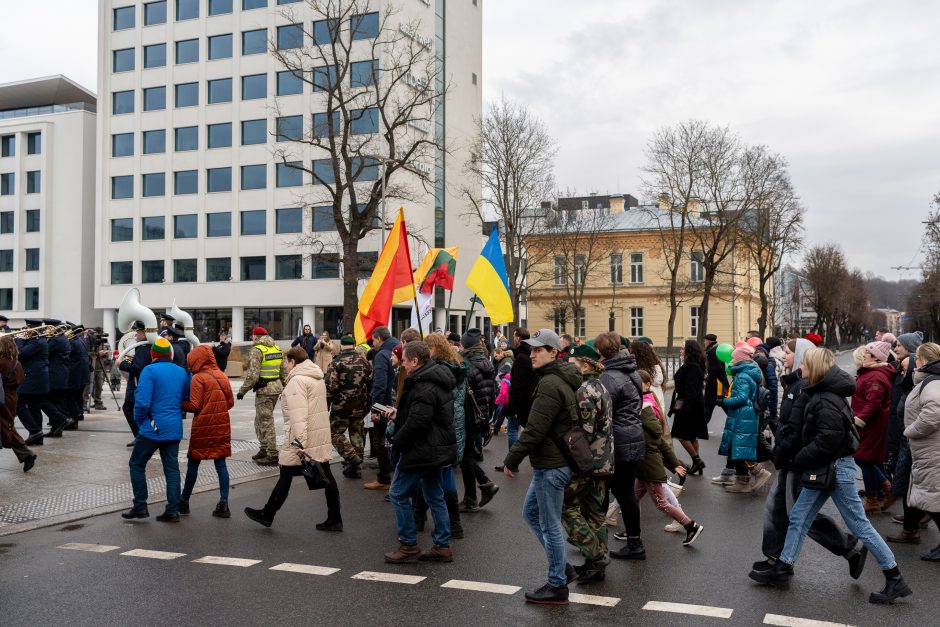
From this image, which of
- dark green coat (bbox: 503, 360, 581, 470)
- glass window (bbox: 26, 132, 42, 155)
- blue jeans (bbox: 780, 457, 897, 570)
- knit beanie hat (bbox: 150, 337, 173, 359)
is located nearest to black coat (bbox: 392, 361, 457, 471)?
dark green coat (bbox: 503, 360, 581, 470)

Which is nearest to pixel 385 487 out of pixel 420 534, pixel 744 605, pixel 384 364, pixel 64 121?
pixel 384 364

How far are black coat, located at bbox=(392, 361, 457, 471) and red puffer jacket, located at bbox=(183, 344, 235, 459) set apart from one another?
8.38 ft

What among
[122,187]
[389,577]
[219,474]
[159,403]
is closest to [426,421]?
[389,577]

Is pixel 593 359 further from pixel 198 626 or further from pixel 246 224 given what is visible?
pixel 246 224

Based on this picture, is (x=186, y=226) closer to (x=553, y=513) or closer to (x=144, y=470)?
(x=144, y=470)

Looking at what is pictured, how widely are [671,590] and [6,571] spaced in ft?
16.7

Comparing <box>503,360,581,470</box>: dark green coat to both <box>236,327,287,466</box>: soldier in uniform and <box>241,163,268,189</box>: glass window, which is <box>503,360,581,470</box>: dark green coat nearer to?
<box>236,327,287,466</box>: soldier in uniform

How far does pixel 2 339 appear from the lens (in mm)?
11398

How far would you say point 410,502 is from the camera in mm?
6895

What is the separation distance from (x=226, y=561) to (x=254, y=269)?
1884 inches

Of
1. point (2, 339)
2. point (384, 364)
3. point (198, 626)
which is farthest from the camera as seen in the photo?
point (2, 339)

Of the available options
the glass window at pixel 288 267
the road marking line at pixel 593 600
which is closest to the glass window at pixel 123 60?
the glass window at pixel 288 267

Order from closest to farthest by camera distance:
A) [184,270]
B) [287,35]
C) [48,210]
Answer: [287,35] → [184,270] → [48,210]

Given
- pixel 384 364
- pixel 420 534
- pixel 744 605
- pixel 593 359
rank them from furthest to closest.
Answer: pixel 384 364, pixel 420 534, pixel 593 359, pixel 744 605
